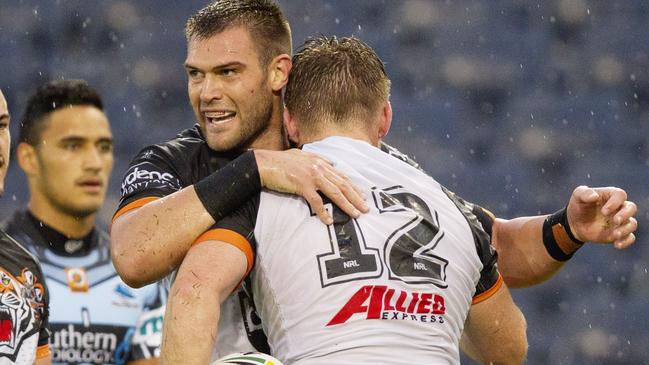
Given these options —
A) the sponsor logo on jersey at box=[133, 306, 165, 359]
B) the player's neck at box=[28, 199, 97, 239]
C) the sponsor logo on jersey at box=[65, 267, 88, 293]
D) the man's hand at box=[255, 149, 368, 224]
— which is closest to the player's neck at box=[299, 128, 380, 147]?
the man's hand at box=[255, 149, 368, 224]

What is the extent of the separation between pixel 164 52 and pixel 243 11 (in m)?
4.38

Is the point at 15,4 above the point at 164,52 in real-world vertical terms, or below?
above

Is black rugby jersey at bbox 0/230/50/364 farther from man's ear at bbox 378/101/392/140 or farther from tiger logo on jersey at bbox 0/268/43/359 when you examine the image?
man's ear at bbox 378/101/392/140

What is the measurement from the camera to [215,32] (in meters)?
3.45

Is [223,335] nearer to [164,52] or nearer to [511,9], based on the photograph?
[164,52]

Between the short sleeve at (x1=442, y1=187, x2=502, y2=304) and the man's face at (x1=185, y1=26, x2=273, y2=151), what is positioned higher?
the man's face at (x1=185, y1=26, x2=273, y2=151)

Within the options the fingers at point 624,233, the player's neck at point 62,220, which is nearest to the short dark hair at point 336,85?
the fingers at point 624,233

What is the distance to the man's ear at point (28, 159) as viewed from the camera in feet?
18.7

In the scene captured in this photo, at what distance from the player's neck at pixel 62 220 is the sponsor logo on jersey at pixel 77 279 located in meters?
0.21

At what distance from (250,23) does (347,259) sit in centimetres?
105

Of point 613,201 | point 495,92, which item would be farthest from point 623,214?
point 495,92

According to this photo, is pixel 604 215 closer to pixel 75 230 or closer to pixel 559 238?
pixel 559 238

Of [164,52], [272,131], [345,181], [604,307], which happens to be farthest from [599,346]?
[345,181]

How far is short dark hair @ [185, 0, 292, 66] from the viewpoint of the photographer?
3.48 meters
